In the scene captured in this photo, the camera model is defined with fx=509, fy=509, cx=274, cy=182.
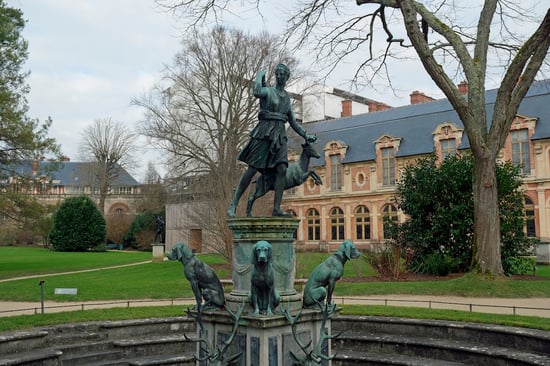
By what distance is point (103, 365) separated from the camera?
8086 mm

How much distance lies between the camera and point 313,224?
146ft

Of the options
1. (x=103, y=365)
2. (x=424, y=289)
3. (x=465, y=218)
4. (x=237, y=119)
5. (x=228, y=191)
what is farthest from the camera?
(x=237, y=119)

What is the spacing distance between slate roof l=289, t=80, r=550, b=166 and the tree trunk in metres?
17.4

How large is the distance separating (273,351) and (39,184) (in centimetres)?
2291

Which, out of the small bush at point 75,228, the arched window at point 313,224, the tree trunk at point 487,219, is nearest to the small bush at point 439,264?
the tree trunk at point 487,219

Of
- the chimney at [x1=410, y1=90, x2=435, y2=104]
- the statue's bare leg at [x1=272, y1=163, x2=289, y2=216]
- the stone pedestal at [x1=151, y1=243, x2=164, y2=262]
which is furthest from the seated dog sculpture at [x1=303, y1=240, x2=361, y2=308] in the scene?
the chimney at [x1=410, y1=90, x2=435, y2=104]

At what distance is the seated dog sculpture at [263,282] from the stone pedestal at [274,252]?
14.9 inches

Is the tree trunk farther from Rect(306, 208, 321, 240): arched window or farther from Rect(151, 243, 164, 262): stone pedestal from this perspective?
Rect(306, 208, 321, 240): arched window

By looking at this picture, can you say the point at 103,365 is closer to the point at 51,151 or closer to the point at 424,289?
the point at 424,289

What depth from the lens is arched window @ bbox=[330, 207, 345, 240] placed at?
140 ft

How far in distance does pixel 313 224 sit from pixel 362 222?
16.3ft

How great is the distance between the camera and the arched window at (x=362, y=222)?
40.9 metres

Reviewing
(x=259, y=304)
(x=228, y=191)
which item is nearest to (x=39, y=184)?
(x=228, y=191)

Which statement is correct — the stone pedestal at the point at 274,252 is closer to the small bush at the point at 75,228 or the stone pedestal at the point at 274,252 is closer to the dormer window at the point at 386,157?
the dormer window at the point at 386,157
